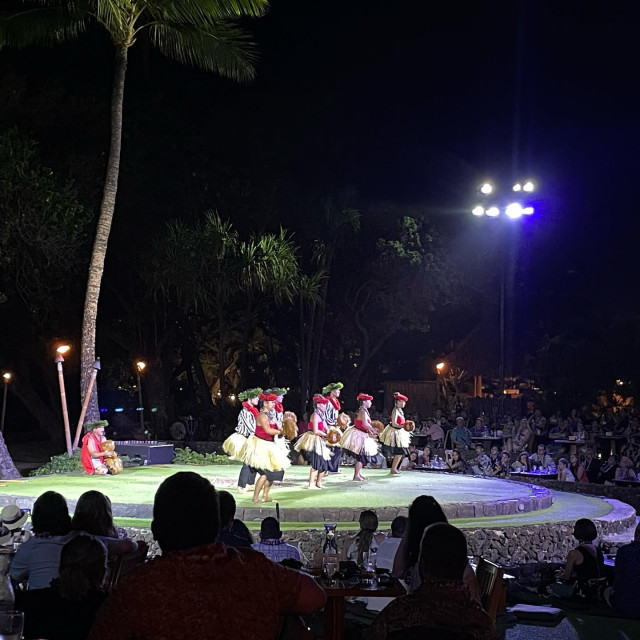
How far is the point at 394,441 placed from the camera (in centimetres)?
1633

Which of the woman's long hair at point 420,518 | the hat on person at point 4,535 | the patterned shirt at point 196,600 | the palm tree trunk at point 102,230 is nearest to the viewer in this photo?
the patterned shirt at point 196,600

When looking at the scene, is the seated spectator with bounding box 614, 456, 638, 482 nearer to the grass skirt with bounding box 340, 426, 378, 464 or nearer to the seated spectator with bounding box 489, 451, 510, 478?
the seated spectator with bounding box 489, 451, 510, 478

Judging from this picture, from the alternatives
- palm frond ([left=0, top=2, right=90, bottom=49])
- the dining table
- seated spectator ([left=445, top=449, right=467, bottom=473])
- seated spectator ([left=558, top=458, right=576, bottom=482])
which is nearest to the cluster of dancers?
seated spectator ([left=445, top=449, right=467, bottom=473])

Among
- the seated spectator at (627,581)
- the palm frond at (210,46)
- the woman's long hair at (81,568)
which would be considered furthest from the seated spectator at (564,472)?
the woman's long hair at (81,568)

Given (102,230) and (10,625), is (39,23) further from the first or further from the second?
(10,625)

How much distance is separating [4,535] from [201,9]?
11.5 m

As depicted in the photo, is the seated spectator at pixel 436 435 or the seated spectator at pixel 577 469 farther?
the seated spectator at pixel 436 435

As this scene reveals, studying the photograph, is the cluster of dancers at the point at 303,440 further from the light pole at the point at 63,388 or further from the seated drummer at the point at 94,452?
the light pole at the point at 63,388

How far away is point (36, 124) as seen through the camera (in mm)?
19469

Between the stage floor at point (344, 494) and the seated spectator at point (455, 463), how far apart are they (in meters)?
1.73

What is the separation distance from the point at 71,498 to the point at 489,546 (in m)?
5.28

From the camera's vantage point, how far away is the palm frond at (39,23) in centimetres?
1550

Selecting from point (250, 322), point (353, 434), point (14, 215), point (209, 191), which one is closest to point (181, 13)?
point (14, 215)

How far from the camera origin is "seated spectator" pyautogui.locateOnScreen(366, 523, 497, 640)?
9.84ft
